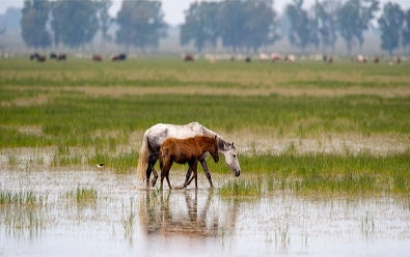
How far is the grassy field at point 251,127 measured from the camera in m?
20.2

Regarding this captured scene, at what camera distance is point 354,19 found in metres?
184

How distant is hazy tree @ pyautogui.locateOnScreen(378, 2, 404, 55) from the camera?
175625mm

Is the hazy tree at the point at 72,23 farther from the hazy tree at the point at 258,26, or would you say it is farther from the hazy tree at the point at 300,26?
the hazy tree at the point at 300,26

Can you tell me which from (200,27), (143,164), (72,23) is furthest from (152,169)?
(200,27)

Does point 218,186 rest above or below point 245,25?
below

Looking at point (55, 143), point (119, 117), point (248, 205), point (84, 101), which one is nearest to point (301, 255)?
point (248, 205)

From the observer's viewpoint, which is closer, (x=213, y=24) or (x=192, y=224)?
(x=192, y=224)

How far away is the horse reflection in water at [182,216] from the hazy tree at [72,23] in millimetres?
164234

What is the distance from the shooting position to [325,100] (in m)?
42.0

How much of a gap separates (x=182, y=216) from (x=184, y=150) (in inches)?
93.2

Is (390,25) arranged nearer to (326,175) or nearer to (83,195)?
(326,175)

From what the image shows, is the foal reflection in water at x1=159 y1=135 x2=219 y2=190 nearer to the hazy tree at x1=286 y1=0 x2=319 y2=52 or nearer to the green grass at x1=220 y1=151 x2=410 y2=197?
the green grass at x1=220 y1=151 x2=410 y2=197

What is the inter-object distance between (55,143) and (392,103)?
17.7 metres

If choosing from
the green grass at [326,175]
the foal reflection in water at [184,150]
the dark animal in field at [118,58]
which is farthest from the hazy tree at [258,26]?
the foal reflection in water at [184,150]
